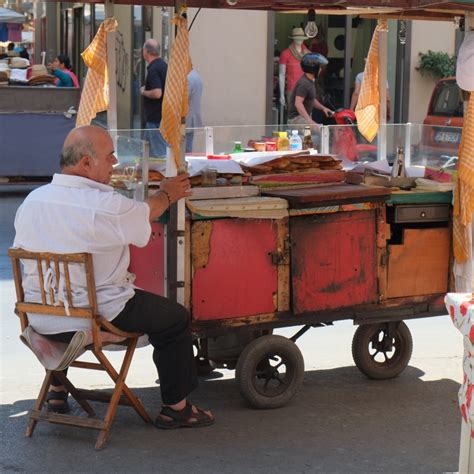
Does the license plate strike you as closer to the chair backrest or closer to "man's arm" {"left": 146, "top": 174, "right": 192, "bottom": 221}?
"man's arm" {"left": 146, "top": 174, "right": 192, "bottom": 221}

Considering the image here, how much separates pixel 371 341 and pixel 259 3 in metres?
1.88

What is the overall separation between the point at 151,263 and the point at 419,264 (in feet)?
4.66

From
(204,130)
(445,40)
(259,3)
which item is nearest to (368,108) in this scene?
(204,130)

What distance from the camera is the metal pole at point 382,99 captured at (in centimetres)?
666

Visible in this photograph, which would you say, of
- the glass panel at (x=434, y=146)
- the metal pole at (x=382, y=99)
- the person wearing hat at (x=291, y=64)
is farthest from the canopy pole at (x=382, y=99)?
the person wearing hat at (x=291, y=64)

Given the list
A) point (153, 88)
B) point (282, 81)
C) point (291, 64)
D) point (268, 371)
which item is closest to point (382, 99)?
point (268, 371)

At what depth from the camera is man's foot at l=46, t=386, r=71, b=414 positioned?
196 inches

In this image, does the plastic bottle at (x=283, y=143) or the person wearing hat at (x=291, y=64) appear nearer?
the plastic bottle at (x=283, y=143)

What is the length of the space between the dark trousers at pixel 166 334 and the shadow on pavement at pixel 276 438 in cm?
24

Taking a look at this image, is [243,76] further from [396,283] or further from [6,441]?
[6,441]

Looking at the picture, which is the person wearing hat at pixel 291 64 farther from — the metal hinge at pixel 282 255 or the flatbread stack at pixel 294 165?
the metal hinge at pixel 282 255

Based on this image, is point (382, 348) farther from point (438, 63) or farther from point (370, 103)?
point (438, 63)

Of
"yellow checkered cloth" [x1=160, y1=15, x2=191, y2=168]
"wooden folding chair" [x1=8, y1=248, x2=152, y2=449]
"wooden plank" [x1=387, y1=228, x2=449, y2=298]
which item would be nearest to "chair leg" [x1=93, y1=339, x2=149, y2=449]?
"wooden folding chair" [x1=8, y1=248, x2=152, y2=449]

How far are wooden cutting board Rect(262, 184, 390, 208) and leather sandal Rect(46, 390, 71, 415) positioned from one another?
139 cm
